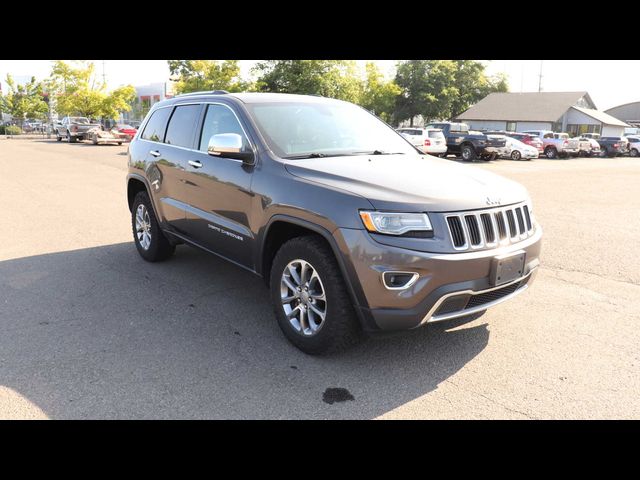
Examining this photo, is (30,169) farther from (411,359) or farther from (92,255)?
(411,359)

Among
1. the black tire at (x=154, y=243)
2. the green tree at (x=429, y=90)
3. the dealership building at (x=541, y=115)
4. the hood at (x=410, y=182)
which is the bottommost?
the black tire at (x=154, y=243)

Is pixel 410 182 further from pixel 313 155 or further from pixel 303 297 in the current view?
pixel 303 297

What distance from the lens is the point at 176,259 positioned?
251 inches

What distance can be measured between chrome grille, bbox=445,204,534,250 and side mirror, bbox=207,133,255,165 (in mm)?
1719

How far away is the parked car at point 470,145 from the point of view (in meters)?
26.1

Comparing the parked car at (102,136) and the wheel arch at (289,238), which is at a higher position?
the parked car at (102,136)

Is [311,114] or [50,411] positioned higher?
[311,114]

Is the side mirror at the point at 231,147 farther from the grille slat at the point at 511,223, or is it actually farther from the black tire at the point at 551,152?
the black tire at the point at 551,152

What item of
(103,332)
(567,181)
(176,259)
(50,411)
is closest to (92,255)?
(176,259)

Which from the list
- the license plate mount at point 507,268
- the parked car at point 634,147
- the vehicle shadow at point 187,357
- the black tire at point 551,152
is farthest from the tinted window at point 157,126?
the parked car at point 634,147

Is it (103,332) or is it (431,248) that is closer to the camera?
(431,248)

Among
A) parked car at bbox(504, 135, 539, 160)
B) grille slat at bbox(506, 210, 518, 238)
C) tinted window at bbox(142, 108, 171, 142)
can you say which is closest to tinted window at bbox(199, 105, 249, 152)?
tinted window at bbox(142, 108, 171, 142)
